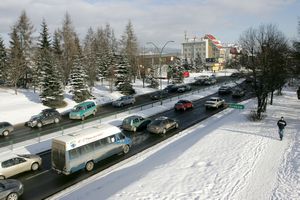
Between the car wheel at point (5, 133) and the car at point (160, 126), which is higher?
the car at point (160, 126)

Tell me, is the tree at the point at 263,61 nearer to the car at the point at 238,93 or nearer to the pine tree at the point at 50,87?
the car at the point at 238,93

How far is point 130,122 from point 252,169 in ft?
47.7

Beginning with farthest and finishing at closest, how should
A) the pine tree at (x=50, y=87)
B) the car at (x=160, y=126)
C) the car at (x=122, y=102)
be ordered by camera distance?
the car at (x=122, y=102)
the pine tree at (x=50, y=87)
the car at (x=160, y=126)

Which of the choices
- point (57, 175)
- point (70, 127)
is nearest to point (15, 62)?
point (70, 127)

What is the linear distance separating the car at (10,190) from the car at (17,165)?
2753mm

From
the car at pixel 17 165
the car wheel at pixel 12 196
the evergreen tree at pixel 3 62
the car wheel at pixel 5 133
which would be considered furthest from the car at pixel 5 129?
the evergreen tree at pixel 3 62

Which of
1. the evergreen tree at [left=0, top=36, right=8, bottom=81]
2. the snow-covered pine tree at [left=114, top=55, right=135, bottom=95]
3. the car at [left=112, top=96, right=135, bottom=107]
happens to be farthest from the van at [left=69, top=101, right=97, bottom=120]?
the evergreen tree at [left=0, top=36, right=8, bottom=81]

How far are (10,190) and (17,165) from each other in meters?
3.81

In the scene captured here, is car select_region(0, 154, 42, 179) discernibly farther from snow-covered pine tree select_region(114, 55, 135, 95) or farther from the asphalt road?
snow-covered pine tree select_region(114, 55, 135, 95)

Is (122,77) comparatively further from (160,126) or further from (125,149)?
(125,149)

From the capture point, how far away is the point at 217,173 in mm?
15195

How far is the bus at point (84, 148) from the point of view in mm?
17375

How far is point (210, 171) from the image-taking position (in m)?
15.6

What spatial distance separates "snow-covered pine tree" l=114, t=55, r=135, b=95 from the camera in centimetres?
5400
